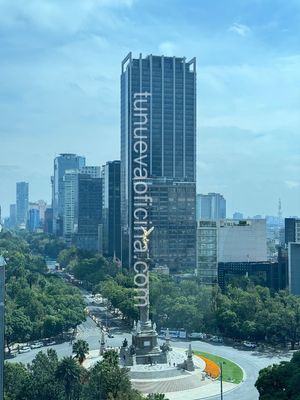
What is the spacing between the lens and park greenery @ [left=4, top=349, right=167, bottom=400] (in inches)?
845

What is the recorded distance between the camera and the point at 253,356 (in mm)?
34031

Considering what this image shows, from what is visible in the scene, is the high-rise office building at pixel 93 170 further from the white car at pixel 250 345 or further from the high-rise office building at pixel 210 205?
the white car at pixel 250 345

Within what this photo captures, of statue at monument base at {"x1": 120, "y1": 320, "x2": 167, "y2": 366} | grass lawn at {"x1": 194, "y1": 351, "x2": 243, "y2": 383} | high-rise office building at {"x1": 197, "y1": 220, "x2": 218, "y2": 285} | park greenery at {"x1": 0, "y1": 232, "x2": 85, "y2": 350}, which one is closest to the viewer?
grass lawn at {"x1": 194, "y1": 351, "x2": 243, "y2": 383}

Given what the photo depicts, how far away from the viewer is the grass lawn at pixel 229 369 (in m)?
29.2

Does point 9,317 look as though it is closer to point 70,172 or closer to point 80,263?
point 80,263

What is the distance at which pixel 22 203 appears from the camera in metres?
175

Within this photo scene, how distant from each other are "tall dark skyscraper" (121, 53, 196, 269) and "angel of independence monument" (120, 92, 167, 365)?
0.36 m

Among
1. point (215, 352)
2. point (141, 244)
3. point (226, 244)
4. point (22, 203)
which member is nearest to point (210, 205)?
point (226, 244)

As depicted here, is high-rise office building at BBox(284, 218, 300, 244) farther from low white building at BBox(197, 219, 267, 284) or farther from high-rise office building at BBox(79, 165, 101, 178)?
high-rise office building at BBox(79, 165, 101, 178)

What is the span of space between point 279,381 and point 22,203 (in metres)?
160

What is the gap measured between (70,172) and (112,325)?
7938 cm

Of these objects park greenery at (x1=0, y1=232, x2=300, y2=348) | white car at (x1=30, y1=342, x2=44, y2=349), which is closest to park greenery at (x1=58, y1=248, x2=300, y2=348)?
park greenery at (x1=0, y1=232, x2=300, y2=348)

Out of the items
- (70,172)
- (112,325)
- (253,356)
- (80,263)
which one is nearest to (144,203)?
(80,263)

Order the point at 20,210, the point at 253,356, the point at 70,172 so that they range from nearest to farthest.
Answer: the point at 253,356
the point at 70,172
the point at 20,210
